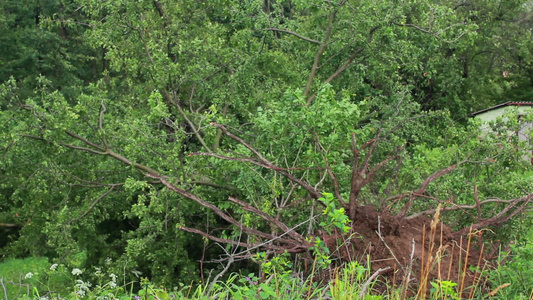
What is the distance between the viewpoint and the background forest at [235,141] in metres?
6.25

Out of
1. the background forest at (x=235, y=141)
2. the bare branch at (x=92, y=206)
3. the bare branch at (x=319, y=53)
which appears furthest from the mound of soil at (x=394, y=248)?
the bare branch at (x=92, y=206)

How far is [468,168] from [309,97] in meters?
3.02

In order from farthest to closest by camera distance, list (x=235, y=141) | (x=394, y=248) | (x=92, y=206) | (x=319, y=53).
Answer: (x=319, y=53), (x=235, y=141), (x=92, y=206), (x=394, y=248)

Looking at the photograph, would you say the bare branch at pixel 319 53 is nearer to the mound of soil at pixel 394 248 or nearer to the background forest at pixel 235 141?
the background forest at pixel 235 141

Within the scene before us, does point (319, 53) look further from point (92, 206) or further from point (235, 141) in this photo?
point (92, 206)

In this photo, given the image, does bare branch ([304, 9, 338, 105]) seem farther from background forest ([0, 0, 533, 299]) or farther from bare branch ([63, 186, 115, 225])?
bare branch ([63, 186, 115, 225])

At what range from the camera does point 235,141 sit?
8992 millimetres

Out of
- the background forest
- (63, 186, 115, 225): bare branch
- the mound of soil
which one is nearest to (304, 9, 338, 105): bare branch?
the background forest

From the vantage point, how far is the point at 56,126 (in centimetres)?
778

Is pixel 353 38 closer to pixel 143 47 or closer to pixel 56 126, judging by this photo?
pixel 143 47

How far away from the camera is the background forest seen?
6250 mm

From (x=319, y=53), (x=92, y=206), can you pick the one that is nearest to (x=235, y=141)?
(x=319, y=53)

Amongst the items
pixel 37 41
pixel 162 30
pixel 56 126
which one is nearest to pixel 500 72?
pixel 37 41

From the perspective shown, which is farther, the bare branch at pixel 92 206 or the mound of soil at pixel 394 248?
the bare branch at pixel 92 206
